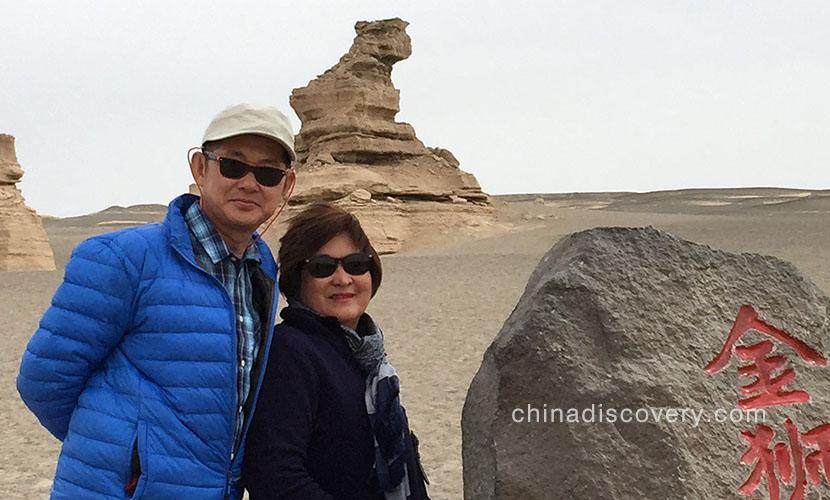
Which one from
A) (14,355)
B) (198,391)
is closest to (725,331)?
(198,391)

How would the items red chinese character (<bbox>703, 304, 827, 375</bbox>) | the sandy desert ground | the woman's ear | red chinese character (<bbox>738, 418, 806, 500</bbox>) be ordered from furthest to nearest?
1. the sandy desert ground
2. red chinese character (<bbox>703, 304, 827, 375</bbox>)
3. red chinese character (<bbox>738, 418, 806, 500</bbox>)
4. the woman's ear

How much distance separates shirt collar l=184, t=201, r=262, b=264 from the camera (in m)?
2.11

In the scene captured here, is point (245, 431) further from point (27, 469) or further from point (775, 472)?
point (27, 469)

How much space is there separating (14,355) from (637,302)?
7470 millimetres

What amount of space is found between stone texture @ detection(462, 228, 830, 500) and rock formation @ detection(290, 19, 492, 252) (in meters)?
16.2

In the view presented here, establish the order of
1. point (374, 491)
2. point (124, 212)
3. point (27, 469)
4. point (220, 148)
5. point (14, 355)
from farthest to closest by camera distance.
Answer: point (124, 212), point (14, 355), point (27, 469), point (374, 491), point (220, 148)

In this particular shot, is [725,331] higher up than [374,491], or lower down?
higher up

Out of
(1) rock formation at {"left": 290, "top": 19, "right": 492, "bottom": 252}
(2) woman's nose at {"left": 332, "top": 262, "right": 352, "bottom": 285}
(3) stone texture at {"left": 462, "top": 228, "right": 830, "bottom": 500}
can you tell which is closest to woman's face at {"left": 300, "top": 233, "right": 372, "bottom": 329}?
(2) woman's nose at {"left": 332, "top": 262, "right": 352, "bottom": 285}

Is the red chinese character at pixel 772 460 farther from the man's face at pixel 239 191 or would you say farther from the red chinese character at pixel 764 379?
the man's face at pixel 239 191

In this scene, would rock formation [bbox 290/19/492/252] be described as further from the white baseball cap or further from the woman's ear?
the white baseball cap

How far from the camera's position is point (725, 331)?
2.61m

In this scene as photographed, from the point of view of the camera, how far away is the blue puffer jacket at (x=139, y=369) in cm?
195

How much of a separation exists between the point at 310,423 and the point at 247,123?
0.82 meters

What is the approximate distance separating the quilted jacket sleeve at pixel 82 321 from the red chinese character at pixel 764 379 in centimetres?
193
